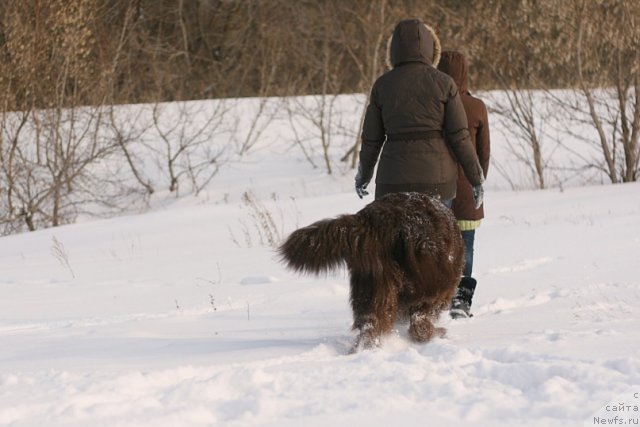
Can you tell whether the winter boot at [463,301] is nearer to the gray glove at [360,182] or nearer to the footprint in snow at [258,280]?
the gray glove at [360,182]

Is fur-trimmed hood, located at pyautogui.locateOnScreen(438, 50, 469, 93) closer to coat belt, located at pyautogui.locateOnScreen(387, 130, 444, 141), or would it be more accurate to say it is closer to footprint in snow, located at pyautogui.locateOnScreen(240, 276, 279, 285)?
→ coat belt, located at pyautogui.locateOnScreen(387, 130, 444, 141)

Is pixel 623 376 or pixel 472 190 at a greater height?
pixel 472 190

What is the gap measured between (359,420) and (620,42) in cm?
1033

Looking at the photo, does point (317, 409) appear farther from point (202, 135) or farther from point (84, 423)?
point (202, 135)

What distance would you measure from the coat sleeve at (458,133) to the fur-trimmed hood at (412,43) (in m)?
0.23

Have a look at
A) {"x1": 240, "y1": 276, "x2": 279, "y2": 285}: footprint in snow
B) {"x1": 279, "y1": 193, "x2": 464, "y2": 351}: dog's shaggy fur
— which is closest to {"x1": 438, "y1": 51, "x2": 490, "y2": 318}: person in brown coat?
{"x1": 279, "y1": 193, "x2": 464, "y2": 351}: dog's shaggy fur

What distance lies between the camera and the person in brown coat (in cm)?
490

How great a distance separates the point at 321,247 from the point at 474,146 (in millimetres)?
1511

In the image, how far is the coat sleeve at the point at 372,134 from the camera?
14.7 ft

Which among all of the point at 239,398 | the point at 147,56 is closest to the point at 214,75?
the point at 147,56

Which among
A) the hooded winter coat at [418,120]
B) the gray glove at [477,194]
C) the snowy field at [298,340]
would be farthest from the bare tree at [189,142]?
the hooded winter coat at [418,120]

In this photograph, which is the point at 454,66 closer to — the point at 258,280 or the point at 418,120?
the point at 418,120

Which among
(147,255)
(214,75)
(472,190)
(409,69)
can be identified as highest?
(214,75)

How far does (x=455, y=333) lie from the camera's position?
446 cm
